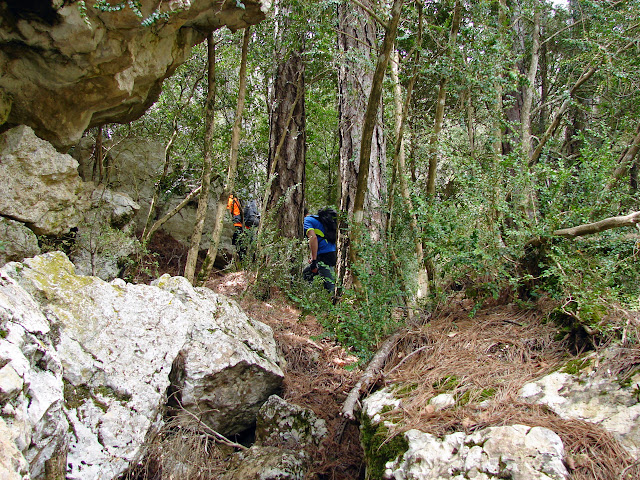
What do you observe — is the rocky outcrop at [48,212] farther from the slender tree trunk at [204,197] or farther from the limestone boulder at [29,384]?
the limestone boulder at [29,384]

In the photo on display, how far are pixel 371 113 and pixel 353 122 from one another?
1757 mm

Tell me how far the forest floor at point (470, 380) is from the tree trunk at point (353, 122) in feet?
5.77

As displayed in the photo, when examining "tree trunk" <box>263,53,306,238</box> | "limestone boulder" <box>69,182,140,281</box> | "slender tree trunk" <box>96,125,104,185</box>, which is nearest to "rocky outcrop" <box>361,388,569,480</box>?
"limestone boulder" <box>69,182,140,281</box>

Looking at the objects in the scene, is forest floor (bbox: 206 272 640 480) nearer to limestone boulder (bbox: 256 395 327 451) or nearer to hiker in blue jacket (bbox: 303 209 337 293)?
limestone boulder (bbox: 256 395 327 451)

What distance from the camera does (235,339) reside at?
3.25m

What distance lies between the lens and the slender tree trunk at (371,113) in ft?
11.3

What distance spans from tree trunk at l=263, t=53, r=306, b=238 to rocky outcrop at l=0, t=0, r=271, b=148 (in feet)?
5.98

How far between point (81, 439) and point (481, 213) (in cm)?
285

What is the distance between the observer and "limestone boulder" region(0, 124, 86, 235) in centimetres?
397

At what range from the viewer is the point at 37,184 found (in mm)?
4133

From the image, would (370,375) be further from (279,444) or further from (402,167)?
(402,167)

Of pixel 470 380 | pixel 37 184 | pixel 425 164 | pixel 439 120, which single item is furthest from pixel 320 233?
pixel 470 380

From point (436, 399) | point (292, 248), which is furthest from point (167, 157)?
point (436, 399)

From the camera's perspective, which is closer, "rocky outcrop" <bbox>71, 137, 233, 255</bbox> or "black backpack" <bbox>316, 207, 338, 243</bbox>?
"rocky outcrop" <bbox>71, 137, 233, 255</bbox>
